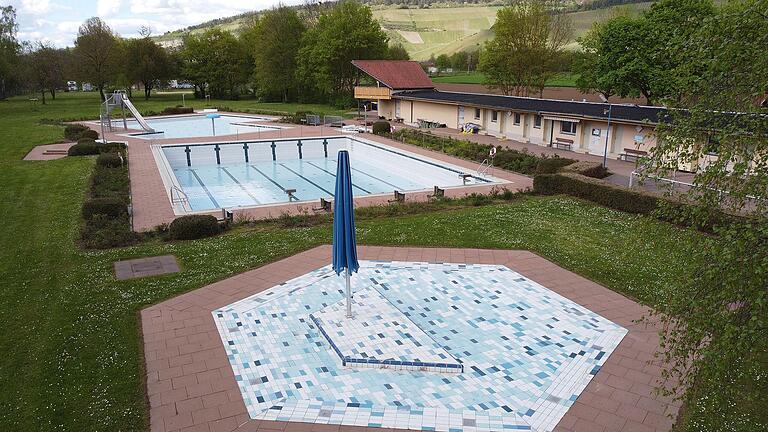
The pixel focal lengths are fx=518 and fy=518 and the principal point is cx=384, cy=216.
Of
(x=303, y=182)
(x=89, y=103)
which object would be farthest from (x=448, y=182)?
(x=89, y=103)

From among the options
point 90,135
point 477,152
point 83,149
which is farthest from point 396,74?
point 83,149

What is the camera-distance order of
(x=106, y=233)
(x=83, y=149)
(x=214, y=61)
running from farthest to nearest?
(x=214, y=61), (x=83, y=149), (x=106, y=233)

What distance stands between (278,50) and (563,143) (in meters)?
47.6

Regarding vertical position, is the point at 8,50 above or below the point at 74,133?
above

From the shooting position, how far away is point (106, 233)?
14.4m

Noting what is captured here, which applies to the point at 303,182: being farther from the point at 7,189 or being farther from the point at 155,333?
the point at 155,333

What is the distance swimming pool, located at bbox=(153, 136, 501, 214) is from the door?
866cm

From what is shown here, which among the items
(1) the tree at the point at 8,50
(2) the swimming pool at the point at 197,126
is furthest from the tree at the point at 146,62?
(2) the swimming pool at the point at 197,126

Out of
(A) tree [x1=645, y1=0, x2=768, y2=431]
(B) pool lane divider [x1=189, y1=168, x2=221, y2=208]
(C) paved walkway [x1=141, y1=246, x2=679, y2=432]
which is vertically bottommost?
(B) pool lane divider [x1=189, y1=168, x2=221, y2=208]

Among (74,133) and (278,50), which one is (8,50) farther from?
(74,133)

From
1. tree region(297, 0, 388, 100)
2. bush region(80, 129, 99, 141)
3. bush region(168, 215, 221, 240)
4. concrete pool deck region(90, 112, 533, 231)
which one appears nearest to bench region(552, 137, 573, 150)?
concrete pool deck region(90, 112, 533, 231)

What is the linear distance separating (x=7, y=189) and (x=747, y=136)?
23634mm

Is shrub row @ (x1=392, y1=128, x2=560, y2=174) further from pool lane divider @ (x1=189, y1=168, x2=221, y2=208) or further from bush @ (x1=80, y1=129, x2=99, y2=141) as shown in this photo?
bush @ (x1=80, y1=129, x2=99, y2=141)

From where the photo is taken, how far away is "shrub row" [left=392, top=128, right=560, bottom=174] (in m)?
24.8
